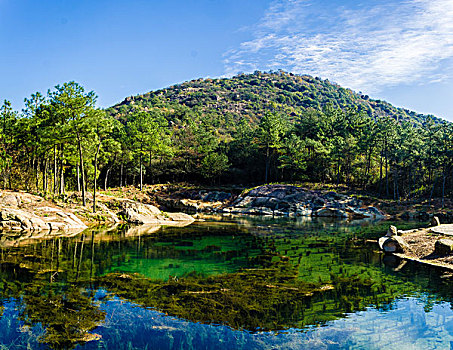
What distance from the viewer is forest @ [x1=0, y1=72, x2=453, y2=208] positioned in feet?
106

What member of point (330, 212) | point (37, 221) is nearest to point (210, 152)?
point (330, 212)

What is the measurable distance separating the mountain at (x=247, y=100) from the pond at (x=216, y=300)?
84221mm

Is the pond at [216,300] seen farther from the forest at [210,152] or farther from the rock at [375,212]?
the rock at [375,212]

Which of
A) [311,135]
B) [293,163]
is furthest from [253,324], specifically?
[311,135]

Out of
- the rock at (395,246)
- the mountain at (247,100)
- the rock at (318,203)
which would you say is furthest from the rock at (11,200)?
the mountain at (247,100)

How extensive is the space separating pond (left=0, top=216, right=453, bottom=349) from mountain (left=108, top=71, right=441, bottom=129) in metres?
84.2

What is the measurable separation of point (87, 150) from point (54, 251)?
78.7 feet

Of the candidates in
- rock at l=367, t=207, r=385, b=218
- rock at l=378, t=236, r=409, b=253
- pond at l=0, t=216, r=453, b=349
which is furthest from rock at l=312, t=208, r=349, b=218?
pond at l=0, t=216, r=453, b=349

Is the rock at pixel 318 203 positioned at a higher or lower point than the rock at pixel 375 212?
higher

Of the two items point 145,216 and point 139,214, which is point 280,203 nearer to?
point 145,216

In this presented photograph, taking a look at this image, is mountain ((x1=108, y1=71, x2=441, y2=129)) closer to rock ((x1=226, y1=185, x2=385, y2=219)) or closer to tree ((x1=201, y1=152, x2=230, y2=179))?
tree ((x1=201, y1=152, x2=230, y2=179))

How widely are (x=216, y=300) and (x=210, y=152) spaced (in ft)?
189

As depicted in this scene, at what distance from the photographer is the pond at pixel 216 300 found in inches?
310

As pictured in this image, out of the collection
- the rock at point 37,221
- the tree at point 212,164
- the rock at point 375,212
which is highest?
the tree at point 212,164
